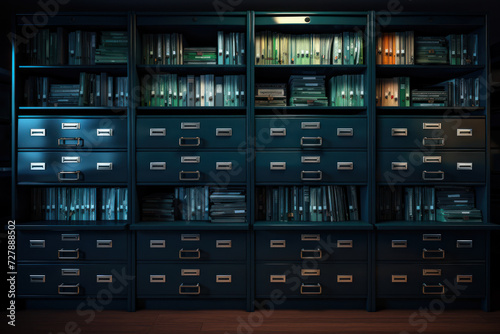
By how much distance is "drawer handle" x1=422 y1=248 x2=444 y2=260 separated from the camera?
255 centimetres

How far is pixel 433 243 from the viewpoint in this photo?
2568 millimetres

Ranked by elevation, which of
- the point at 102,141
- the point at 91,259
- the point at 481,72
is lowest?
the point at 91,259

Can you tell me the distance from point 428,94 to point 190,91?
1.89 m

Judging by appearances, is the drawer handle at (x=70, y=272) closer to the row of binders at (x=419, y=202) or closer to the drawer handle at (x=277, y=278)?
the drawer handle at (x=277, y=278)

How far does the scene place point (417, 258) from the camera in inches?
101

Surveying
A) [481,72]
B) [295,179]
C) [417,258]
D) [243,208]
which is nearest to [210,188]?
[243,208]

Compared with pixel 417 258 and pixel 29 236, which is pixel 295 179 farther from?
pixel 29 236

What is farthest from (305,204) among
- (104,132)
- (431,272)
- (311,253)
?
(104,132)

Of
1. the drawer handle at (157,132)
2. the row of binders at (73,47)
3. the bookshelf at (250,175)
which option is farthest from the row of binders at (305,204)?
the row of binders at (73,47)

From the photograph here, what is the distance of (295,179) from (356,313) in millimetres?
1097

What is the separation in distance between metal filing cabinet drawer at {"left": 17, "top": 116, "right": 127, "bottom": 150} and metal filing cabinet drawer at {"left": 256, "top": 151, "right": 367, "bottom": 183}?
1084 millimetres

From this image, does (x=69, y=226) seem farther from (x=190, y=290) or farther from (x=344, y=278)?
A: (x=344, y=278)

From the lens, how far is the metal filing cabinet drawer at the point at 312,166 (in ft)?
8.45

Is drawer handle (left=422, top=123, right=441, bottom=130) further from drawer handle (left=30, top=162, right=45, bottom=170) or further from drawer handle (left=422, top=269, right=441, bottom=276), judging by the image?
drawer handle (left=30, top=162, right=45, bottom=170)
